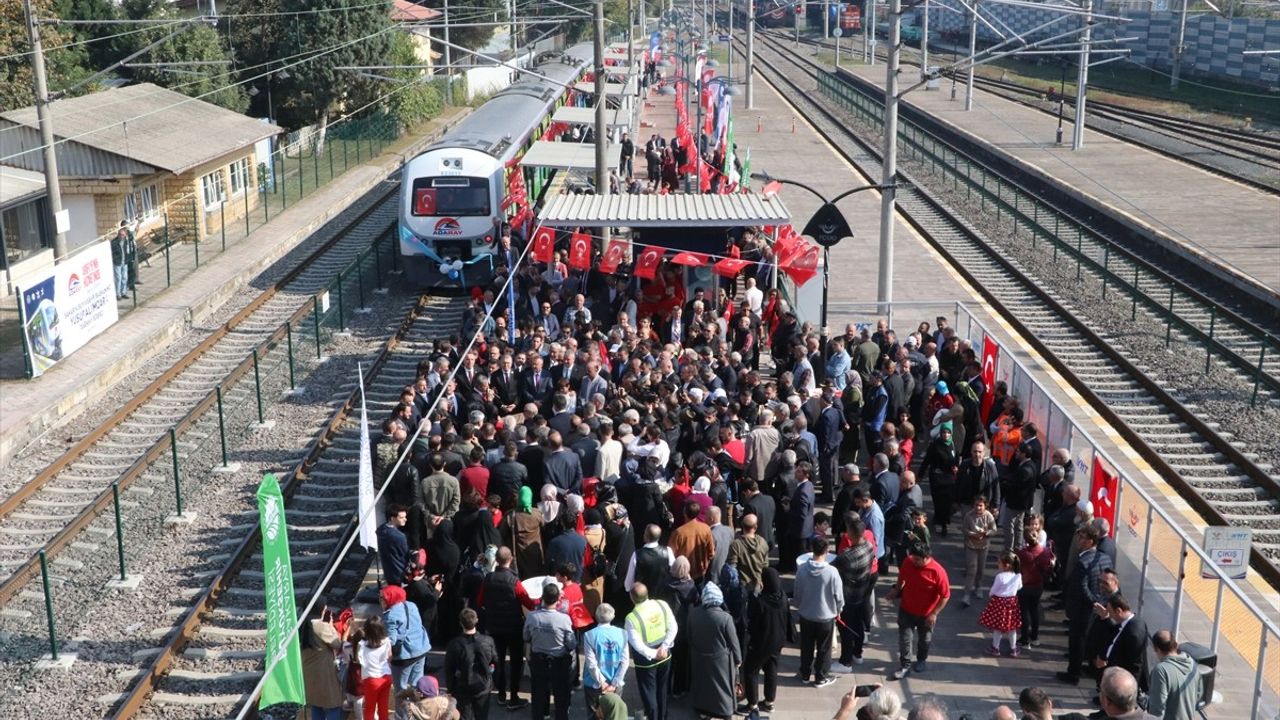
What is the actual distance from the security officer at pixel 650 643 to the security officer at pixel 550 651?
529 mm

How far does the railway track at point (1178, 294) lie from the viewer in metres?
22.9

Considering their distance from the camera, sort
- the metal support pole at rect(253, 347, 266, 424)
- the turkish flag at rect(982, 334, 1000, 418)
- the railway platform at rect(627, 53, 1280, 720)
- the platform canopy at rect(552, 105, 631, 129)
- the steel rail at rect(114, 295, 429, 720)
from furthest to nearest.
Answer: the platform canopy at rect(552, 105, 631, 129) → the metal support pole at rect(253, 347, 266, 424) → the turkish flag at rect(982, 334, 1000, 418) → the steel rail at rect(114, 295, 429, 720) → the railway platform at rect(627, 53, 1280, 720)

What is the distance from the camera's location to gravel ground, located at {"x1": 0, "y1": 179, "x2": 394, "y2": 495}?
1811cm

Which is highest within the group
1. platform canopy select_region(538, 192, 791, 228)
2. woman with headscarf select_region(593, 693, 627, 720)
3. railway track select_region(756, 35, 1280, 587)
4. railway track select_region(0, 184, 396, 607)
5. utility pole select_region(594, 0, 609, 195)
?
utility pole select_region(594, 0, 609, 195)

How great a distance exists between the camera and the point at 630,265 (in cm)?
2258

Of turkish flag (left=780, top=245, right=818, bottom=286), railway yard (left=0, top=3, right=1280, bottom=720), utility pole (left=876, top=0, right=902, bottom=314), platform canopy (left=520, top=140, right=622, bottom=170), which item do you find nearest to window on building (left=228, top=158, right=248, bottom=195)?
railway yard (left=0, top=3, right=1280, bottom=720)

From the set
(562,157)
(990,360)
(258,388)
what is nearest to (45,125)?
(258,388)

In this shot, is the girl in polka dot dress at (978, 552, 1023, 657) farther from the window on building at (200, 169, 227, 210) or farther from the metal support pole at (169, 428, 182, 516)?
the window on building at (200, 169, 227, 210)

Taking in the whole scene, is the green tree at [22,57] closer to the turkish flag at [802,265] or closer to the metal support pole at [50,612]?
the turkish flag at [802,265]

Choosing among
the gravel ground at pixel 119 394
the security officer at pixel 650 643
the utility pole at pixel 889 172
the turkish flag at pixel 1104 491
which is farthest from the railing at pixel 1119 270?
the gravel ground at pixel 119 394

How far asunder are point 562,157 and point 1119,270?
42.1 feet

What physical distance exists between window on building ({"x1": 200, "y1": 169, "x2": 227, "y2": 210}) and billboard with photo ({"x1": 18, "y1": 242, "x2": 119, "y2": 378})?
9407 millimetres

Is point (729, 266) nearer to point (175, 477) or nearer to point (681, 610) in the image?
point (175, 477)

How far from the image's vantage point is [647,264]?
21.5 meters
